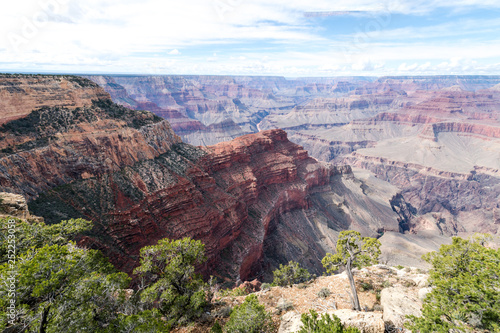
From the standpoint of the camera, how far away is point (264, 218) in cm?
6225

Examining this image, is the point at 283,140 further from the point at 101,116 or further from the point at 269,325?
the point at 269,325

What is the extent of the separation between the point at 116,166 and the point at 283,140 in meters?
59.6

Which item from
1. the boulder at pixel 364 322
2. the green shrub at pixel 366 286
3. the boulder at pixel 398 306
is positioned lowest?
the green shrub at pixel 366 286

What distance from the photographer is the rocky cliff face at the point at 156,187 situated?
35562 millimetres

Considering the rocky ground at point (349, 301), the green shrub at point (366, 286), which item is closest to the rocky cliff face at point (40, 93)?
the rocky ground at point (349, 301)

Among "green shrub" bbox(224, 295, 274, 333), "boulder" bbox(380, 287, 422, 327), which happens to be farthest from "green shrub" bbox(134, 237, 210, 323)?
"boulder" bbox(380, 287, 422, 327)

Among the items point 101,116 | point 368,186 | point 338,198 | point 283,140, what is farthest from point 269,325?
point 368,186

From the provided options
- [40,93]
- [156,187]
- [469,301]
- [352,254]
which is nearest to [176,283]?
[352,254]

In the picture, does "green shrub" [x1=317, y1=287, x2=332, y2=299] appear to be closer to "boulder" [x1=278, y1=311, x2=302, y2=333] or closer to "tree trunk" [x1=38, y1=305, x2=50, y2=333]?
"boulder" [x1=278, y1=311, x2=302, y2=333]

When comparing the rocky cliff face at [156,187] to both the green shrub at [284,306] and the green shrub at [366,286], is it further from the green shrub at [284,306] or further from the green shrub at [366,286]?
the green shrub at [366,286]

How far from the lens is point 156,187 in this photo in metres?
44.3

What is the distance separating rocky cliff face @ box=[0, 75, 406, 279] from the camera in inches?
1400

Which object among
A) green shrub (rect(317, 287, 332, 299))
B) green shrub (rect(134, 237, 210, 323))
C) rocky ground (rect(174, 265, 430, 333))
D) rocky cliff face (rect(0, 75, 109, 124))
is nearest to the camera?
rocky ground (rect(174, 265, 430, 333))

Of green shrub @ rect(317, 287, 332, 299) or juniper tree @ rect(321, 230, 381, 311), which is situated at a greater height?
juniper tree @ rect(321, 230, 381, 311)
